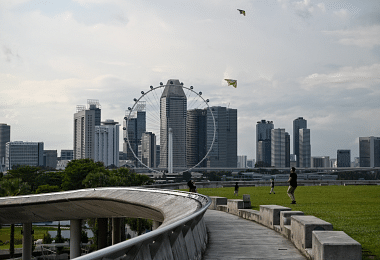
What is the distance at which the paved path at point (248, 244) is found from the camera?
11.5m

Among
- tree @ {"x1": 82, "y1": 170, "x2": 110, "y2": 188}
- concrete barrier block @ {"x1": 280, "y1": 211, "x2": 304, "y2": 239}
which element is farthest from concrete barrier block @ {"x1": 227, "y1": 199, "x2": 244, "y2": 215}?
tree @ {"x1": 82, "y1": 170, "x2": 110, "y2": 188}

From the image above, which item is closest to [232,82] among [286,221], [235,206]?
[235,206]

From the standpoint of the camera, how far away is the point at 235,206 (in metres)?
26.4

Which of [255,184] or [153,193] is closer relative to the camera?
[153,193]

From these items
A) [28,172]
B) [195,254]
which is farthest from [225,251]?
[28,172]

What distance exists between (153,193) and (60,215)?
19.0 metres

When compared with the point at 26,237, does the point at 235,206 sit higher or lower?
higher

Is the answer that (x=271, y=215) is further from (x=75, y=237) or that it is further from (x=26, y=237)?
(x=26, y=237)

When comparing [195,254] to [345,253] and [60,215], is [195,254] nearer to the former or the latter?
[345,253]

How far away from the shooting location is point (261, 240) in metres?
14.3

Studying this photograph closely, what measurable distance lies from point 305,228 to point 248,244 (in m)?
2.55

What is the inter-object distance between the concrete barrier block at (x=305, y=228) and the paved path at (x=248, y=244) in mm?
274

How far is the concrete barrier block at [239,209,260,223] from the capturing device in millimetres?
20734

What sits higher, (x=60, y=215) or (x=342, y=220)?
(x=342, y=220)
